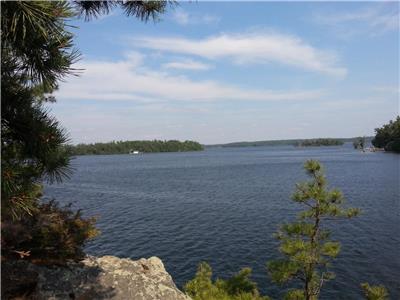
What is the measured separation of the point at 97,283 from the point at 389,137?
162 metres

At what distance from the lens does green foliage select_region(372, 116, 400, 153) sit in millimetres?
143125

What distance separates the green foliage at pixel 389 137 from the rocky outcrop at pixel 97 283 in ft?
478

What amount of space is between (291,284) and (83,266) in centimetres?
1260

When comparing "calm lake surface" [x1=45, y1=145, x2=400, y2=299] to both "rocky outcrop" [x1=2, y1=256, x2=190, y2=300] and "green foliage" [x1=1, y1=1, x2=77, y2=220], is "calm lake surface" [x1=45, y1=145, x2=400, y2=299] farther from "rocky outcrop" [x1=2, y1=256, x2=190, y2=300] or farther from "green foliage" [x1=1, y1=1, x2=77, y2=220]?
"green foliage" [x1=1, y1=1, x2=77, y2=220]

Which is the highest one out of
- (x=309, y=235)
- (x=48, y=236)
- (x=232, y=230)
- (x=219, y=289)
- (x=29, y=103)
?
(x=29, y=103)

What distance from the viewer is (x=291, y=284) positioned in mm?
20969

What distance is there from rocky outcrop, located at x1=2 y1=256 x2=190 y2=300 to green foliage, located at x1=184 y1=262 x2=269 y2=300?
225 centimetres

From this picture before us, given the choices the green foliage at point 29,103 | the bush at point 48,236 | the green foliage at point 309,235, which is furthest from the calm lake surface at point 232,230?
the green foliage at point 29,103

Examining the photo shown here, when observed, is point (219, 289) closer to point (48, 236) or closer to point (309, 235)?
point (309, 235)

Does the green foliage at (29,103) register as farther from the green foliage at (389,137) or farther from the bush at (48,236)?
the green foliage at (389,137)

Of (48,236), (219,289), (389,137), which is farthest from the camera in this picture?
(389,137)

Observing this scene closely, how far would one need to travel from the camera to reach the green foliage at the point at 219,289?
14562 mm

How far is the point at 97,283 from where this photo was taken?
11570 millimetres

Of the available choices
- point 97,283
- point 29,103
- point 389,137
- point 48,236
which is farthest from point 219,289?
point 389,137
